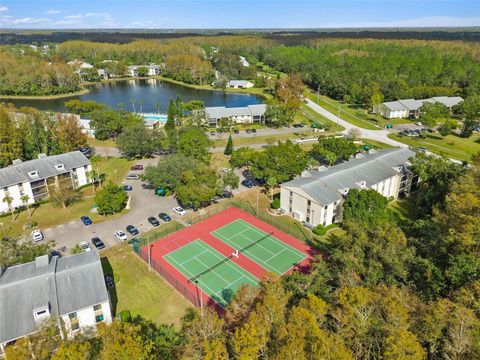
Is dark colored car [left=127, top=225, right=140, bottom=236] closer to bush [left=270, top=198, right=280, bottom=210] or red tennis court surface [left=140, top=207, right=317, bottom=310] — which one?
red tennis court surface [left=140, top=207, right=317, bottom=310]

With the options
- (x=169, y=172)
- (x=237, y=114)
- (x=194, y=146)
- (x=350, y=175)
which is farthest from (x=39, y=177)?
(x=237, y=114)

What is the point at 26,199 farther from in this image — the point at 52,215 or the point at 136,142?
the point at 136,142

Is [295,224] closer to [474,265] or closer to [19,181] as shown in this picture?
[474,265]

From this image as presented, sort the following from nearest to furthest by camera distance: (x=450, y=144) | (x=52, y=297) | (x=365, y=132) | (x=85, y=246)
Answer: (x=52, y=297) → (x=85, y=246) → (x=450, y=144) → (x=365, y=132)

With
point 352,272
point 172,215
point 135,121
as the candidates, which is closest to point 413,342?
point 352,272

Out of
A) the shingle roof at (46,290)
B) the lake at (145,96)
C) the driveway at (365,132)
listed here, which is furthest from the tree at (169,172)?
the lake at (145,96)

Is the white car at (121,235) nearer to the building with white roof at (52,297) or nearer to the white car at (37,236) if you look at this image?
the white car at (37,236)

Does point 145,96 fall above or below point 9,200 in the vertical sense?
below
